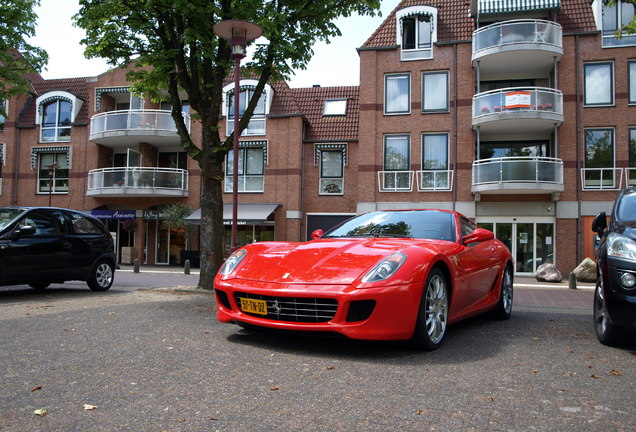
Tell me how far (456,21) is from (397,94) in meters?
4.62

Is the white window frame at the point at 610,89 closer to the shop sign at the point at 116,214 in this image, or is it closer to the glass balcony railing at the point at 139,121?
the glass balcony railing at the point at 139,121

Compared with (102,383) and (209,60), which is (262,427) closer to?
(102,383)

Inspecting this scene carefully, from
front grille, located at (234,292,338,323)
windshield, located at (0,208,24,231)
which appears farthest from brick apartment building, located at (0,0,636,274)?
Result: front grille, located at (234,292,338,323)

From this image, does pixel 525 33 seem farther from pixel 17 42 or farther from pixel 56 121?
pixel 56 121

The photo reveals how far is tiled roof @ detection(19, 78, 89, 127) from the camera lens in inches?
1154

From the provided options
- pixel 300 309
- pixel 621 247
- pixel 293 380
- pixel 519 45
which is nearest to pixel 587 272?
pixel 519 45

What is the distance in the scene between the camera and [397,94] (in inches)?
963

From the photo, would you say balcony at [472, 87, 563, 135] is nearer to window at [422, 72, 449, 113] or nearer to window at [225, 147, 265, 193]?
window at [422, 72, 449, 113]

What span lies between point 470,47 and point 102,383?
2389cm

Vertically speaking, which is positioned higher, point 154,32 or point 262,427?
point 154,32

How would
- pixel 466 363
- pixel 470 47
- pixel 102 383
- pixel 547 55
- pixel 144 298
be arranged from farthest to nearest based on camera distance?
pixel 470 47 < pixel 547 55 < pixel 144 298 < pixel 466 363 < pixel 102 383

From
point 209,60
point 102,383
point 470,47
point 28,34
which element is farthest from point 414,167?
point 102,383

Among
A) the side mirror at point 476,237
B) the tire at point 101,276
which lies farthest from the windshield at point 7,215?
the side mirror at point 476,237

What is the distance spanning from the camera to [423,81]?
24172 millimetres
